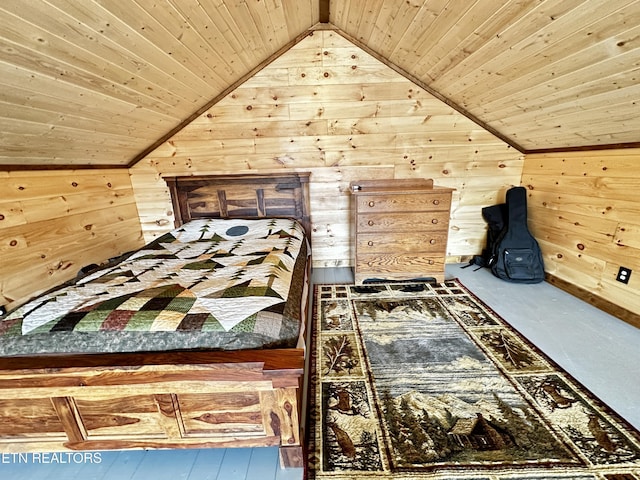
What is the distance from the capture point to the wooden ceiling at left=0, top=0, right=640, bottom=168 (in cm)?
116

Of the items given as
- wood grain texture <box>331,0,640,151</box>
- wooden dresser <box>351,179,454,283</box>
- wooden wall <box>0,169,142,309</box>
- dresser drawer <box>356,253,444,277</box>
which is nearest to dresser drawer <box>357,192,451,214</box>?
wooden dresser <box>351,179,454,283</box>

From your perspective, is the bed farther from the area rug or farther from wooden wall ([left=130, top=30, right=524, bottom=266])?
wooden wall ([left=130, top=30, right=524, bottom=266])

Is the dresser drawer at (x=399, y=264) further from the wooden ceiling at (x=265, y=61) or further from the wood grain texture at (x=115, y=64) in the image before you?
the wood grain texture at (x=115, y=64)

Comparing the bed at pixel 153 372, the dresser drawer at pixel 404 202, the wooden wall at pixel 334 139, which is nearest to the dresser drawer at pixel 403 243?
the dresser drawer at pixel 404 202

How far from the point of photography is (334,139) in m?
2.69

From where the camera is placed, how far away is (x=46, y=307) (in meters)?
1.11

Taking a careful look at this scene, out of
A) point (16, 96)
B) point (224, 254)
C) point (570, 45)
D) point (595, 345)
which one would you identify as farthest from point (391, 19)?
point (595, 345)

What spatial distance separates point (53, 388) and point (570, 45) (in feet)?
8.43

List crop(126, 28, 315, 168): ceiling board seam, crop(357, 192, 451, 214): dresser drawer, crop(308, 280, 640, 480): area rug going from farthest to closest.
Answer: crop(126, 28, 315, 168): ceiling board seam
crop(357, 192, 451, 214): dresser drawer
crop(308, 280, 640, 480): area rug

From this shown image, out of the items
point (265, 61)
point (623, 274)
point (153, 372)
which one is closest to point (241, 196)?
point (265, 61)

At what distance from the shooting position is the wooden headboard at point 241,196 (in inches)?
106

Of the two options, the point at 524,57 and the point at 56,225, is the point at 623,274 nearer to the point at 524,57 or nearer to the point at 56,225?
the point at 524,57

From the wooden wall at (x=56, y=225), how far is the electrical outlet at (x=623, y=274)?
398 centimetres

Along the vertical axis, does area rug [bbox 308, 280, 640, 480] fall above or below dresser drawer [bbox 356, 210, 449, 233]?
below
